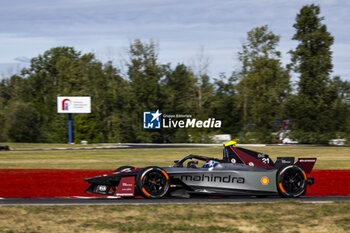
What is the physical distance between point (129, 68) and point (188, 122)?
1693 cm

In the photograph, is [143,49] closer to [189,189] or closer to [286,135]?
[286,135]

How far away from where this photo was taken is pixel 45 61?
295ft

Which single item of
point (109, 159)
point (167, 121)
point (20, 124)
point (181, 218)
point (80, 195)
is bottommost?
point (109, 159)

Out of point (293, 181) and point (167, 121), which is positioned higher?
point (167, 121)

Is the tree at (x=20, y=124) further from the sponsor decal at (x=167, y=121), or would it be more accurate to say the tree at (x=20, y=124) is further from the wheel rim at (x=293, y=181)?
the wheel rim at (x=293, y=181)

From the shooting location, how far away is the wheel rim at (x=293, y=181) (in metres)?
10.3

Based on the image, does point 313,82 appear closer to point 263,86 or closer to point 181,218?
point 263,86

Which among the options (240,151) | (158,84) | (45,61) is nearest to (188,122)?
(158,84)

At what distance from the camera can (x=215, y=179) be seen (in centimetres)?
988

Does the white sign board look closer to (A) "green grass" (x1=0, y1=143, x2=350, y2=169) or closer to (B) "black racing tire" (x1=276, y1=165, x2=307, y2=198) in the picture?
(A) "green grass" (x1=0, y1=143, x2=350, y2=169)

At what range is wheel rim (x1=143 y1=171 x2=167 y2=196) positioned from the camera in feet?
31.3

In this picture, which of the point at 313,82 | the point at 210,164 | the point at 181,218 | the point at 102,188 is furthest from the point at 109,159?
the point at 313,82

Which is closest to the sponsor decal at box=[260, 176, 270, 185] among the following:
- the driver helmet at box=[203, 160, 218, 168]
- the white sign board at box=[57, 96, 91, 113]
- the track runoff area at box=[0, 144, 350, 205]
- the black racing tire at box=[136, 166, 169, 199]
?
the track runoff area at box=[0, 144, 350, 205]

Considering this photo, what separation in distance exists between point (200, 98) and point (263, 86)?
1086cm
